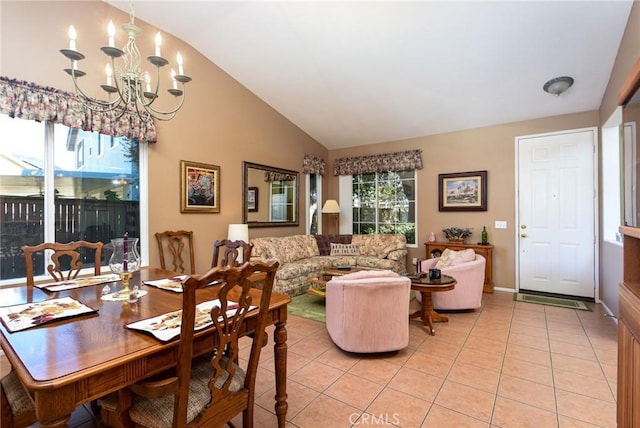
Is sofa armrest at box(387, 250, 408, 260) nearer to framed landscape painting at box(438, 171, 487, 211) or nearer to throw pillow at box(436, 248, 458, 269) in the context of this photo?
framed landscape painting at box(438, 171, 487, 211)

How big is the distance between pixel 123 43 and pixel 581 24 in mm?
4617

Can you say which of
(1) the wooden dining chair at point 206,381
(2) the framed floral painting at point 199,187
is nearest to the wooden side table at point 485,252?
(2) the framed floral painting at point 199,187

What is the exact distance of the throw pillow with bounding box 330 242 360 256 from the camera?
5578 mm

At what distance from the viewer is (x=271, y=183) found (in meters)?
5.31

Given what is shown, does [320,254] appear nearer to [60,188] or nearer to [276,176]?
[276,176]

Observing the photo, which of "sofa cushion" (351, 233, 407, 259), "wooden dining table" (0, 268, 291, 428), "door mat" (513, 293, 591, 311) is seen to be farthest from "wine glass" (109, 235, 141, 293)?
"door mat" (513, 293, 591, 311)

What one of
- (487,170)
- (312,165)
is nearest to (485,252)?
(487,170)

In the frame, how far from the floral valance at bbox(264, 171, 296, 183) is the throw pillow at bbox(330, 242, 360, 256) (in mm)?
1482

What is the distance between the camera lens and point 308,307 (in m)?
4.00

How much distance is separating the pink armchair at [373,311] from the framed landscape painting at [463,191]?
3.09 m

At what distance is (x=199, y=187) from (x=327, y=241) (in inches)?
102

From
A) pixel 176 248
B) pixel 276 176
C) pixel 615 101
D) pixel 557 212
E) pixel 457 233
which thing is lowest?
pixel 176 248

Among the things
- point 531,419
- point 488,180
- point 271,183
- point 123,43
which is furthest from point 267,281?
point 488,180

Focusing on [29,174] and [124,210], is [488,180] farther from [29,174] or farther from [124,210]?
[29,174]
